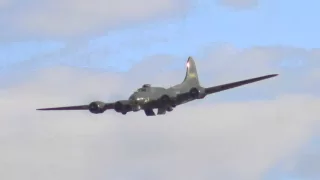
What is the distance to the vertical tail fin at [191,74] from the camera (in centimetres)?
13912

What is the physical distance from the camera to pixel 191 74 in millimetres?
142625

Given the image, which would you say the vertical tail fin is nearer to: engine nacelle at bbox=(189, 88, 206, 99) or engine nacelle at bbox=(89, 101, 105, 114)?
engine nacelle at bbox=(189, 88, 206, 99)

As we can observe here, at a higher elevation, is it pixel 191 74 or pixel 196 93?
pixel 191 74

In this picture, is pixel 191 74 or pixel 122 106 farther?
pixel 191 74

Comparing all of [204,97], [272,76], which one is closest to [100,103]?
[204,97]

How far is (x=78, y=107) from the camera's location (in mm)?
129750

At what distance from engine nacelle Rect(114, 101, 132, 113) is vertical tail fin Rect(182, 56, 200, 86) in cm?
1622

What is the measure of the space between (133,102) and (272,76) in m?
14.9

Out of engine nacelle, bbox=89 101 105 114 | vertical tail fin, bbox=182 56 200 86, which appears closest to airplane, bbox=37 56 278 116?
engine nacelle, bbox=89 101 105 114

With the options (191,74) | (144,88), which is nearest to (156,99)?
(144,88)

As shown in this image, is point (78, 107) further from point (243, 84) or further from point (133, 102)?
point (243, 84)

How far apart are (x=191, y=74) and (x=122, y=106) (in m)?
21.8

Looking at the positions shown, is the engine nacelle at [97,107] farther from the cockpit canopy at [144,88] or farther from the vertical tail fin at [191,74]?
the vertical tail fin at [191,74]

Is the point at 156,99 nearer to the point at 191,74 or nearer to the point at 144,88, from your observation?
the point at 144,88
